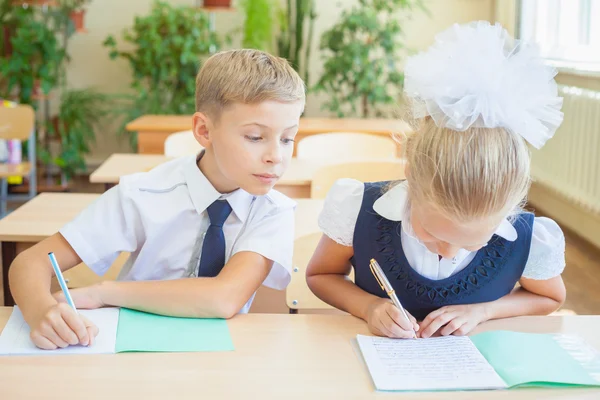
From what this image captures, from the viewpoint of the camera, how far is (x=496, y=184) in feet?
3.67

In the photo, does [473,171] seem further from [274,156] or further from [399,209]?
[274,156]

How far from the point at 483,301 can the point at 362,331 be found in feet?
0.90

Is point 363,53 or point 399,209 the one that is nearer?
point 399,209

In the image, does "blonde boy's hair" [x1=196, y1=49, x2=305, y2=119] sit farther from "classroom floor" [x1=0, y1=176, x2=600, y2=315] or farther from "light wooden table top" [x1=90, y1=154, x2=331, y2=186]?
"classroom floor" [x1=0, y1=176, x2=600, y2=315]

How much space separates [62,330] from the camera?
113cm

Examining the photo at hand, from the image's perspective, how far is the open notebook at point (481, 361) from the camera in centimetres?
105

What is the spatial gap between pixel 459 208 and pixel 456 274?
28cm

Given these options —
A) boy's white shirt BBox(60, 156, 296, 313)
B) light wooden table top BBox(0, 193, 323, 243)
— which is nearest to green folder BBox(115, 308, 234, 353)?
boy's white shirt BBox(60, 156, 296, 313)

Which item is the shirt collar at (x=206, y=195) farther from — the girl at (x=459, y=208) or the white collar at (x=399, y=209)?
the white collar at (x=399, y=209)

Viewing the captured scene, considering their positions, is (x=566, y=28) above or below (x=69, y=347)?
above

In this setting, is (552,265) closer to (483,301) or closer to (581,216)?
(483,301)

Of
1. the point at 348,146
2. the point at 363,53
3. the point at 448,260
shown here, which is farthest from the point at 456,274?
the point at 363,53

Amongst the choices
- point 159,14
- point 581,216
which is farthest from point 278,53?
point 581,216

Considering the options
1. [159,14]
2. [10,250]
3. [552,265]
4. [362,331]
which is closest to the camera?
[362,331]
